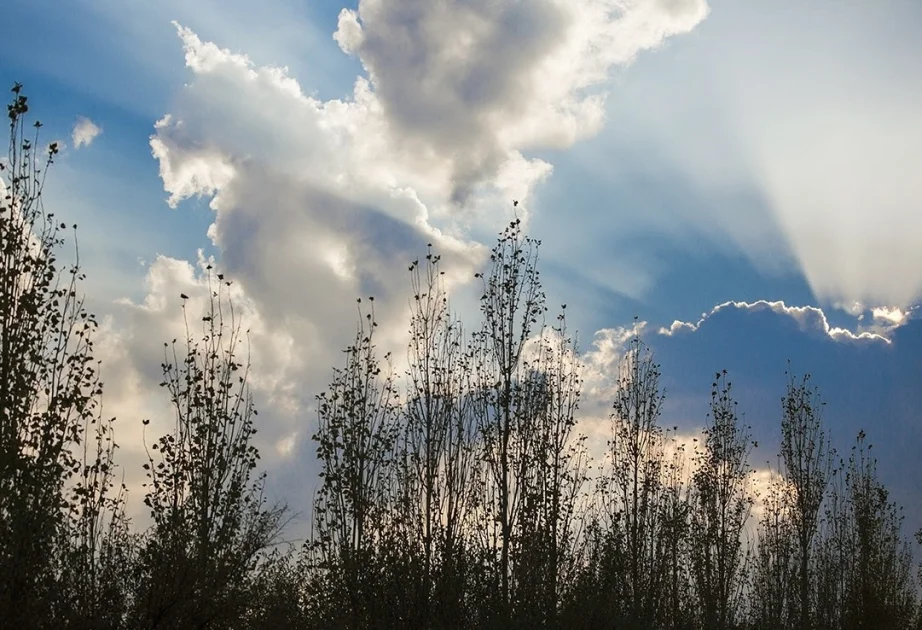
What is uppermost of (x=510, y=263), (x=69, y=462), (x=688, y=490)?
(x=510, y=263)

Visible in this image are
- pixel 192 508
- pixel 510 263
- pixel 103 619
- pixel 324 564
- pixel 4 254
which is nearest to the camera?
pixel 4 254

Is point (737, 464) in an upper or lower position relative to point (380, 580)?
upper

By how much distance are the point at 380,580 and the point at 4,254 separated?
27.5ft

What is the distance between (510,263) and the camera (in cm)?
2103

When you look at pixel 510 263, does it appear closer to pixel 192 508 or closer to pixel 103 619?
A: pixel 192 508

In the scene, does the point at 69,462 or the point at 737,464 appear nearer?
the point at 69,462

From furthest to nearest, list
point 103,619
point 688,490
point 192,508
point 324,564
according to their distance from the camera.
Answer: point 688,490 < point 324,564 < point 192,508 < point 103,619

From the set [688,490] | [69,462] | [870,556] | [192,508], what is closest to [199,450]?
[192,508]

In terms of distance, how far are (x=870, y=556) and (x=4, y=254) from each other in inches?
1411

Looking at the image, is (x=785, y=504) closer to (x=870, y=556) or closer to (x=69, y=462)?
(x=870, y=556)

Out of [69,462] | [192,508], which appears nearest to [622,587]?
[192,508]

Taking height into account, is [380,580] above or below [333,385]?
below

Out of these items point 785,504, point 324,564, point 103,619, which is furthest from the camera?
point 785,504

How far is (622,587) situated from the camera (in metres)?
21.6
